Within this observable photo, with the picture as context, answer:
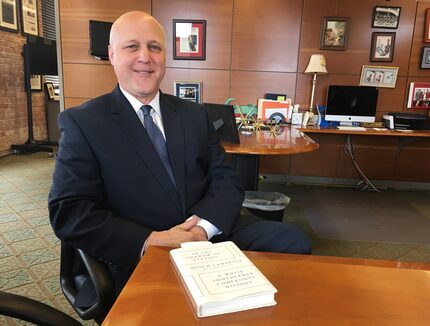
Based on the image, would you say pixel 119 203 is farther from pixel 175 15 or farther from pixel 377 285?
pixel 175 15

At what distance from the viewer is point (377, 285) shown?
0.77m

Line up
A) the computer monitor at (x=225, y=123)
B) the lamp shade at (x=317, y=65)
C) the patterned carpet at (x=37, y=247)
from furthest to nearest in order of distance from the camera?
the lamp shade at (x=317, y=65) < the computer monitor at (x=225, y=123) < the patterned carpet at (x=37, y=247)

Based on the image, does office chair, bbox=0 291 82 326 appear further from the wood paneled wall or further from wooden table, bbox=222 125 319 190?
the wood paneled wall

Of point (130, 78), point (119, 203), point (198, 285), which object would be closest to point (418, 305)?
point (198, 285)

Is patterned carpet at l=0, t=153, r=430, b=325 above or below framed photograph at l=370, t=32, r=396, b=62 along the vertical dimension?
below

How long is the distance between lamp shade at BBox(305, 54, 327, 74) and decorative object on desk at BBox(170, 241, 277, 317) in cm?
356

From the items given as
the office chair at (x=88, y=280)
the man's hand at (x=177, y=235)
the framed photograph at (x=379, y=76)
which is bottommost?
the office chair at (x=88, y=280)

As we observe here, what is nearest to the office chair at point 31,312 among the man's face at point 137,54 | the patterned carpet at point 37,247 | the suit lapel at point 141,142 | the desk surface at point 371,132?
the suit lapel at point 141,142

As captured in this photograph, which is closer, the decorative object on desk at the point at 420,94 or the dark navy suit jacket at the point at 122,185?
the dark navy suit jacket at the point at 122,185

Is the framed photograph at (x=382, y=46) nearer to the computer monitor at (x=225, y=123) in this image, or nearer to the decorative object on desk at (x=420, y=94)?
the decorative object on desk at (x=420, y=94)

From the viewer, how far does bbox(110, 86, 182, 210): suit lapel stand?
1.28m

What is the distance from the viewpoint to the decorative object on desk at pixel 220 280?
66 centimetres

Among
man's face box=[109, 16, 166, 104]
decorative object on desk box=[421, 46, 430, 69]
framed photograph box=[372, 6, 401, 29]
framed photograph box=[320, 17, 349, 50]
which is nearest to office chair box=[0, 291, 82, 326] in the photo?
man's face box=[109, 16, 166, 104]

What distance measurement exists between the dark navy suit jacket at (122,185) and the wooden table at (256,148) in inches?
27.7
